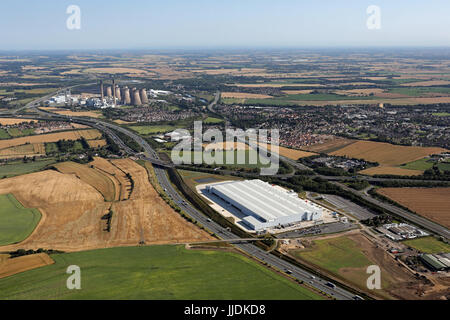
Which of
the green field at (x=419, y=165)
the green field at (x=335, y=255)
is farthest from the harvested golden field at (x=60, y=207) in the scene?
the green field at (x=419, y=165)

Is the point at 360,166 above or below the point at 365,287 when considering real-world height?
above

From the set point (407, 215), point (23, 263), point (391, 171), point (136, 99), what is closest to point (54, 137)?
point (136, 99)

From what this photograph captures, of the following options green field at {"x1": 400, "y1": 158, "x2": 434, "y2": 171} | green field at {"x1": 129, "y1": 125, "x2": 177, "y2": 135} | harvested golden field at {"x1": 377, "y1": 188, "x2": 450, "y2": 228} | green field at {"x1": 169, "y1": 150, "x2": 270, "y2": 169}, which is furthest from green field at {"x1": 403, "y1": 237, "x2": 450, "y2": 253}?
green field at {"x1": 129, "y1": 125, "x2": 177, "y2": 135}

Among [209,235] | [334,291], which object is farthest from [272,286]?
[209,235]

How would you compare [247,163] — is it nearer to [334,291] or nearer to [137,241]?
[137,241]

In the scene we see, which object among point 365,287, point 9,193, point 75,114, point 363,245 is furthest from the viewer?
point 75,114

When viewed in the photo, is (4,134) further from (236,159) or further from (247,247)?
(247,247)
